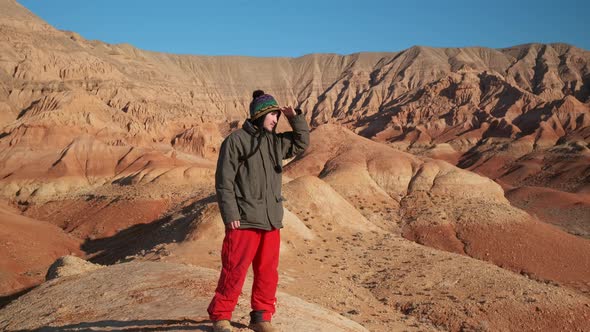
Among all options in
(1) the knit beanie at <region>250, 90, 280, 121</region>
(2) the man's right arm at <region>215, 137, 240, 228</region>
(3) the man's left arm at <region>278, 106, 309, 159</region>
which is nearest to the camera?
(2) the man's right arm at <region>215, 137, 240, 228</region>

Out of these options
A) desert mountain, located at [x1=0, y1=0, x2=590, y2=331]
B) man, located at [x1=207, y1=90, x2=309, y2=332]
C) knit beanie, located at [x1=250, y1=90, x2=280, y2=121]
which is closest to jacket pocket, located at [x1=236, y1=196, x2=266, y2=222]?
man, located at [x1=207, y1=90, x2=309, y2=332]

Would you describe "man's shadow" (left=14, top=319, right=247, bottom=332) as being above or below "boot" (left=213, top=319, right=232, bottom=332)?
below

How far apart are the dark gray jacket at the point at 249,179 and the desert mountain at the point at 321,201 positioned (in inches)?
60.2

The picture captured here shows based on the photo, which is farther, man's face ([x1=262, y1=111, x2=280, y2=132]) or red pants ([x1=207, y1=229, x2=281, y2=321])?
man's face ([x1=262, y1=111, x2=280, y2=132])

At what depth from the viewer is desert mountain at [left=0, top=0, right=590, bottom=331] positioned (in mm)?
12633

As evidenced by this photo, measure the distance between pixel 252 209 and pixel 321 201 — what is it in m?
17.9

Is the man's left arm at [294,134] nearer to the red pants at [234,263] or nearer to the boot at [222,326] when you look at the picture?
the red pants at [234,263]

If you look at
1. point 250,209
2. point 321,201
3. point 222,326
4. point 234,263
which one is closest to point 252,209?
point 250,209

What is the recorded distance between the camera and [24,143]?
4609 centimetres

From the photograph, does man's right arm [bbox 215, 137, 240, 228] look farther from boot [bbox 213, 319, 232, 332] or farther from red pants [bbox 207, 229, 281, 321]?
boot [bbox 213, 319, 232, 332]

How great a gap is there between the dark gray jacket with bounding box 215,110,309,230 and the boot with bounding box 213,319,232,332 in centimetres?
102

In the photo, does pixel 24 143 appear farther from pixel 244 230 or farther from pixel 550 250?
pixel 244 230

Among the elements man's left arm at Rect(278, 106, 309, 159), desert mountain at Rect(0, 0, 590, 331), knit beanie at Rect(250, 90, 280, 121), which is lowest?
desert mountain at Rect(0, 0, 590, 331)

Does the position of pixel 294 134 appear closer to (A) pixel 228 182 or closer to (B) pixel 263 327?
(A) pixel 228 182
